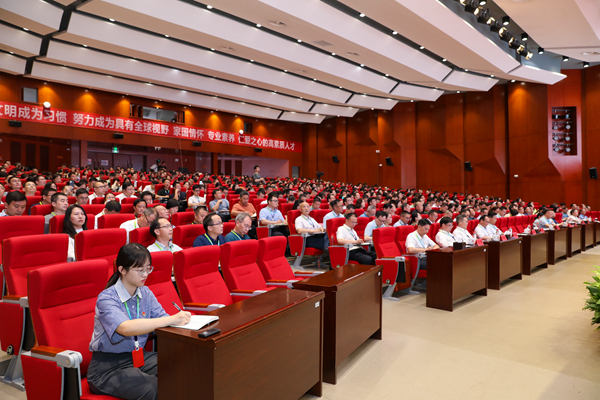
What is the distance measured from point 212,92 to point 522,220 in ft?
35.2

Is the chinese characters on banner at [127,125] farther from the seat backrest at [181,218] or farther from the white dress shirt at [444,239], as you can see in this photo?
the white dress shirt at [444,239]

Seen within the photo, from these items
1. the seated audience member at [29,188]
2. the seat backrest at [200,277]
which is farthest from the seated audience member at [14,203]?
the seat backrest at [200,277]

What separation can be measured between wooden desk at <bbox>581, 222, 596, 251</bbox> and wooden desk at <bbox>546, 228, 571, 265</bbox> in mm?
Answer: 1375

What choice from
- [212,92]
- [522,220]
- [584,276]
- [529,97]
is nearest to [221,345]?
[584,276]

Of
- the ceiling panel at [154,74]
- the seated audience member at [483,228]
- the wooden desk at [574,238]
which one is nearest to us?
the seated audience member at [483,228]

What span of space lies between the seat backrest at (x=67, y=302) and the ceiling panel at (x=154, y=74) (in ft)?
36.3

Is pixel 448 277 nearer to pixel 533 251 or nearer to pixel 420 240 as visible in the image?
pixel 420 240

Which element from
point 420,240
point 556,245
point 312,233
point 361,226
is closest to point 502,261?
point 420,240

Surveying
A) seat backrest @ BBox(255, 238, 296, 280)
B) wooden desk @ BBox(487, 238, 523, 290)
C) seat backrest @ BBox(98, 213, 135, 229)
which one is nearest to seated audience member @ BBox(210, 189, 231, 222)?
seat backrest @ BBox(98, 213, 135, 229)

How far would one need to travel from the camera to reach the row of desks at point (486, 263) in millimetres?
4039

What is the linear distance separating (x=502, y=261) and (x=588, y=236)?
212 inches

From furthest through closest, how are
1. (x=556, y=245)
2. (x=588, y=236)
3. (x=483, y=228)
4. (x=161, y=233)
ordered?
(x=588, y=236), (x=556, y=245), (x=483, y=228), (x=161, y=233)

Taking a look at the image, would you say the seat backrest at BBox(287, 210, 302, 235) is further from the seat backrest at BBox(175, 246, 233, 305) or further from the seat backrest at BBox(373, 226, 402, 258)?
the seat backrest at BBox(175, 246, 233, 305)

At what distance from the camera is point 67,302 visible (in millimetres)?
1940
